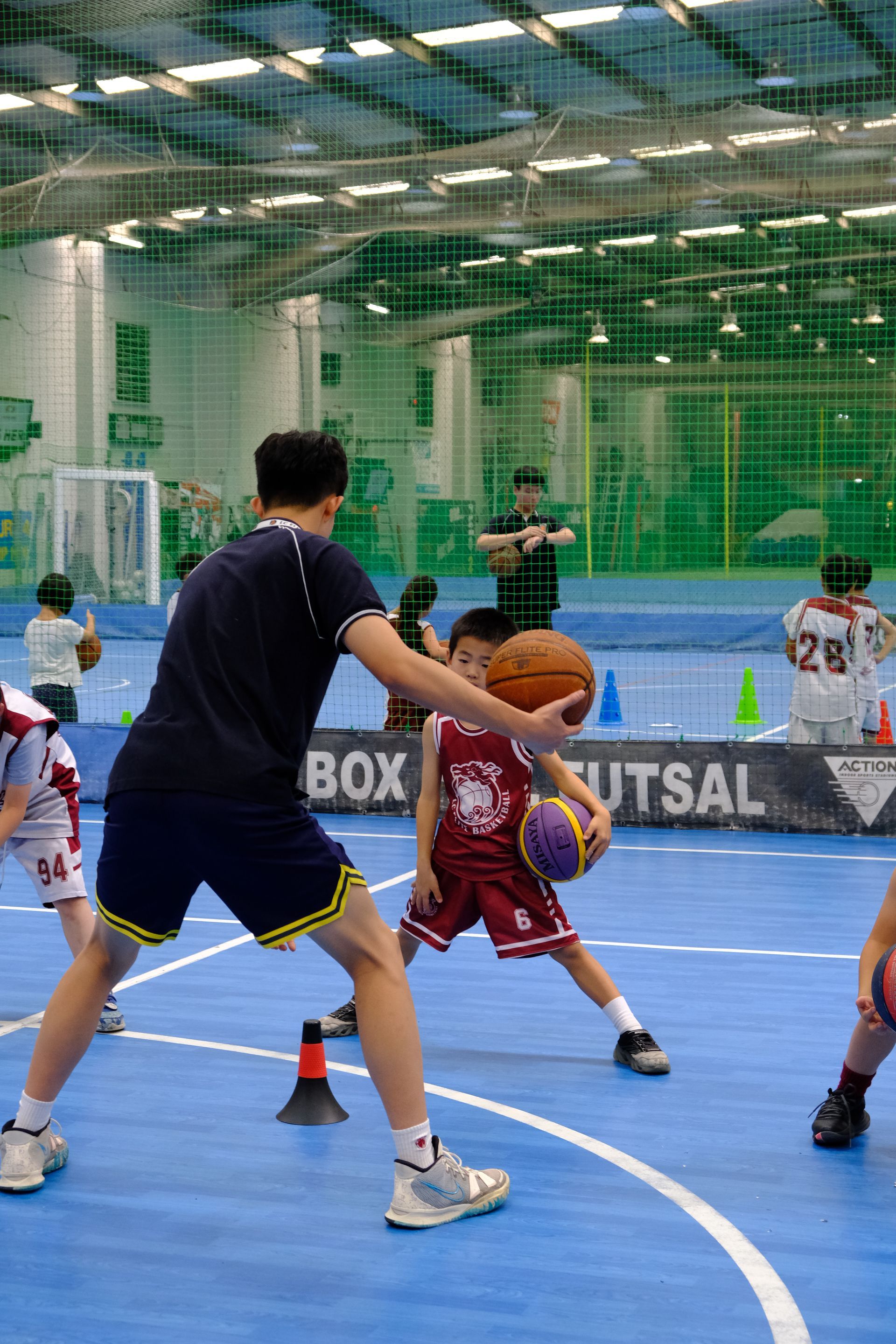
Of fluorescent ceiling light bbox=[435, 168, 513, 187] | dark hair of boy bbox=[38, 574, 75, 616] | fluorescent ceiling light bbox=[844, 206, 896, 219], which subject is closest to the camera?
dark hair of boy bbox=[38, 574, 75, 616]

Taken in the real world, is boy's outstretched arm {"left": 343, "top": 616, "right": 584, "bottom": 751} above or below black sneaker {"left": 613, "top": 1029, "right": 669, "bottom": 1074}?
above

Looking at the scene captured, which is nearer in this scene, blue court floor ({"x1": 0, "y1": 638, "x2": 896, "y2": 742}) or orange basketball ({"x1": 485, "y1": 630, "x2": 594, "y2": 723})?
orange basketball ({"x1": 485, "y1": 630, "x2": 594, "y2": 723})

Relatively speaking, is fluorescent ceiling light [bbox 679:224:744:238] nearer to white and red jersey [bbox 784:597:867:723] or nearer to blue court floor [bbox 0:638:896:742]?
blue court floor [bbox 0:638:896:742]

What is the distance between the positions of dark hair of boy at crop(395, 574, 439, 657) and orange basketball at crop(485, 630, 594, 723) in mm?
5057

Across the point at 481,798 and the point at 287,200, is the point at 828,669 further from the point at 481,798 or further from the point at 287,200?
the point at 287,200

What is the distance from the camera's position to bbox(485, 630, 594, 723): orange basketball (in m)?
3.32

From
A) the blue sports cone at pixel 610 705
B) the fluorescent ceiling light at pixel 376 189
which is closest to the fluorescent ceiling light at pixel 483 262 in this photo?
the fluorescent ceiling light at pixel 376 189

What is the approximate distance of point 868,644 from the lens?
8.56 meters

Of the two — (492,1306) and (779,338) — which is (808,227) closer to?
(779,338)

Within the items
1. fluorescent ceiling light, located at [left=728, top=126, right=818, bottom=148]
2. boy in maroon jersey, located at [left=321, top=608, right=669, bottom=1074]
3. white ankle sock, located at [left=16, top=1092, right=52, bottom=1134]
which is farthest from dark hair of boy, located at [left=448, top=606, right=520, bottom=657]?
fluorescent ceiling light, located at [left=728, top=126, right=818, bottom=148]

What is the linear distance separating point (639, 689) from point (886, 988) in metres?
12.9

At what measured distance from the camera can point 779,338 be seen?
21.7m

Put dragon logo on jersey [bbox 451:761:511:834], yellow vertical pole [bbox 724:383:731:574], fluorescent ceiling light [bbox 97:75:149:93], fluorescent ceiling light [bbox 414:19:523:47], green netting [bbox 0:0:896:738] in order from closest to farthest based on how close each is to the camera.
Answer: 1. dragon logo on jersey [bbox 451:761:511:834]
2. green netting [bbox 0:0:896:738]
3. fluorescent ceiling light [bbox 414:19:523:47]
4. fluorescent ceiling light [bbox 97:75:149:93]
5. yellow vertical pole [bbox 724:383:731:574]

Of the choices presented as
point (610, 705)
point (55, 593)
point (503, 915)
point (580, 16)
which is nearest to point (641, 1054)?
point (503, 915)
